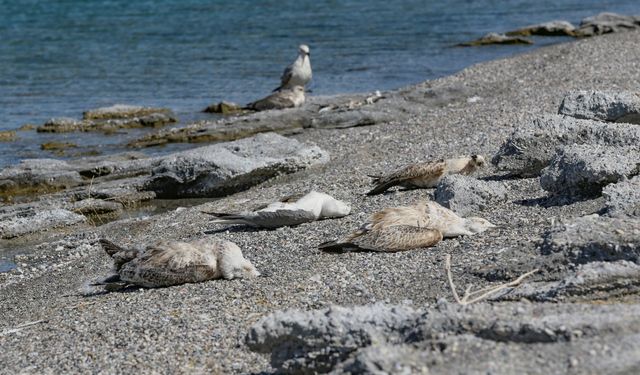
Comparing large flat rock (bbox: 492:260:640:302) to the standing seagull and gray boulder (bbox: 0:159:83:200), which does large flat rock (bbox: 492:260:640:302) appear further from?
the standing seagull

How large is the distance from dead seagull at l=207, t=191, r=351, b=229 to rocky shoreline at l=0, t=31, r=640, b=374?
100 mm

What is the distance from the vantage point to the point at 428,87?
1766 centimetres

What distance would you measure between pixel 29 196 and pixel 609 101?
7.19m

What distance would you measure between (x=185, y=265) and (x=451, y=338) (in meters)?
3.26

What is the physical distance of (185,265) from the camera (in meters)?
7.22

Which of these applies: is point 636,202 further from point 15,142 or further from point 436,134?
point 15,142

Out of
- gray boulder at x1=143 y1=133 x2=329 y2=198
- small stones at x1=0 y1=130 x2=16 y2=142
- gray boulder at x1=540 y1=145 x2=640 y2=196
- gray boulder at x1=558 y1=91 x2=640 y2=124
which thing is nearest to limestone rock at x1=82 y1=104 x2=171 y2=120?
small stones at x1=0 y1=130 x2=16 y2=142

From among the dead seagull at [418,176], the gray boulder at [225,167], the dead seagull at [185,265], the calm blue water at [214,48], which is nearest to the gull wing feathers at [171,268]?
the dead seagull at [185,265]

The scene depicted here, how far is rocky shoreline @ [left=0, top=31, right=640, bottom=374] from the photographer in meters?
4.39

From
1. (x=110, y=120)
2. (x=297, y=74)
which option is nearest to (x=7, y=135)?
(x=110, y=120)

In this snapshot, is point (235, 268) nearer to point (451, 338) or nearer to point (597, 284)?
point (597, 284)

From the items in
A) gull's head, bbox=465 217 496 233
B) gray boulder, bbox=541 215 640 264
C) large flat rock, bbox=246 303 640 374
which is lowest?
gull's head, bbox=465 217 496 233

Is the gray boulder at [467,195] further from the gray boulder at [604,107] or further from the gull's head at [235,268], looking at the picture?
the gull's head at [235,268]

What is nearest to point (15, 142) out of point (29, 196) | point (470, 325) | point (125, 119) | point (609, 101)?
point (125, 119)
